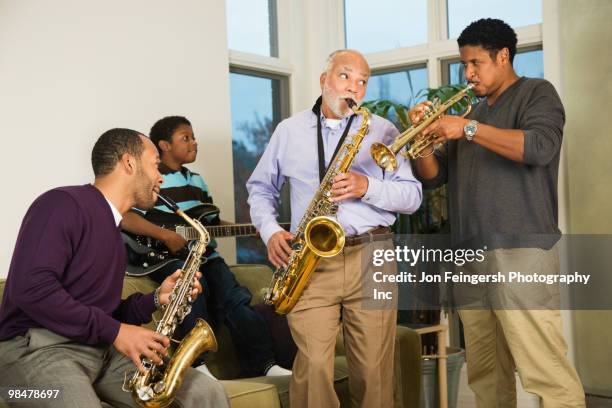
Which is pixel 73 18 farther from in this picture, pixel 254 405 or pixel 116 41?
pixel 254 405

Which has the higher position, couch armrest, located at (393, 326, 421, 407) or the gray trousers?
the gray trousers

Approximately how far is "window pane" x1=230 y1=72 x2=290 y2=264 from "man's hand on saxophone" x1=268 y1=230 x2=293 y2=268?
241cm

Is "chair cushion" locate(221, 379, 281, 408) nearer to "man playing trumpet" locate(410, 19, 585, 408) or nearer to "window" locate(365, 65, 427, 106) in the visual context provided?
"man playing trumpet" locate(410, 19, 585, 408)

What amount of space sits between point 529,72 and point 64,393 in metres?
4.12

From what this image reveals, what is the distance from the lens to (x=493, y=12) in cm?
564

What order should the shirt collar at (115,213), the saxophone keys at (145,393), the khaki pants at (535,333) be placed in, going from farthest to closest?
the khaki pants at (535,333) → the shirt collar at (115,213) → the saxophone keys at (145,393)

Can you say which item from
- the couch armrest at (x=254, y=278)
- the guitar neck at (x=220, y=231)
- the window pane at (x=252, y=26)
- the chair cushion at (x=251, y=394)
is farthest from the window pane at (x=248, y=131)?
the chair cushion at (x=251, y=394)

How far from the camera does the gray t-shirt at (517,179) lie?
10.1 ft

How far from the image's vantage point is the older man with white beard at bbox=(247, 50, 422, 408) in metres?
3.08

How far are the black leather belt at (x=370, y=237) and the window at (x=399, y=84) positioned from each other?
286 cm

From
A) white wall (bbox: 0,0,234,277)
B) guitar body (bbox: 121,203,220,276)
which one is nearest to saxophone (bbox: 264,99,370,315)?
guitar body (bbox: 121,203,220,276)

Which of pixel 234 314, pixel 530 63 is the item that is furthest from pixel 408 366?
pixel 530 63

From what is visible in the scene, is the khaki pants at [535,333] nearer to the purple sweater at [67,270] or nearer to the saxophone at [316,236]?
the saxophone at [316,236]

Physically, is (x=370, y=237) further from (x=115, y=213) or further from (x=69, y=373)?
(x=69, y=373)
